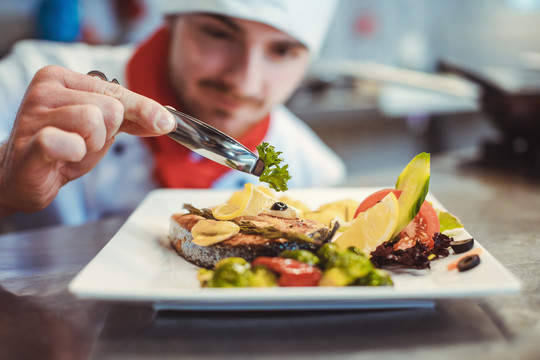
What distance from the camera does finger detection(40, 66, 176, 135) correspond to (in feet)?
2.87

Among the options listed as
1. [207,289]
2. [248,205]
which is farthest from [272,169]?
[207,289]

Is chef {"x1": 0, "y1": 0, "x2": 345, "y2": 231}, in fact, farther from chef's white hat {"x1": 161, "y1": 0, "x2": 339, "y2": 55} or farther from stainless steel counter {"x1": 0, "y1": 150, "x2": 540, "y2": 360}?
stainless steel counter {"x1": 0, "y1": 150, "x2": 540, "y2": 360}

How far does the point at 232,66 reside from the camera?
1700 mm

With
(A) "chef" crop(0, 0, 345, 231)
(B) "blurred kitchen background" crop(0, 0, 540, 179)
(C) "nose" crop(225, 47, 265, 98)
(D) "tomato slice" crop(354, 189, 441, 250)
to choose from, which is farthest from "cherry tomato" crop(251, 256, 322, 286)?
(B) "blurred kitchen background" crop(0, 0, 540, 179)

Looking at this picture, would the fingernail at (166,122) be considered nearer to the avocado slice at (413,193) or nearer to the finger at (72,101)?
the finger at (72,101)

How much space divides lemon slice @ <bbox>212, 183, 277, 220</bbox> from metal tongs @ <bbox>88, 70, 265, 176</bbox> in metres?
0.07

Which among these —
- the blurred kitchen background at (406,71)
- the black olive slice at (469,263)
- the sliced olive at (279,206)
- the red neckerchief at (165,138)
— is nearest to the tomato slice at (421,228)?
the black olive slice at (469,263)

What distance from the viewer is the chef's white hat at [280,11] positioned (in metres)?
1.62

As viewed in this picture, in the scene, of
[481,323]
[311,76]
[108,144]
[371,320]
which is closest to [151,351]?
[371,320]

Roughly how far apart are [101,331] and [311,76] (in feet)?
12.3

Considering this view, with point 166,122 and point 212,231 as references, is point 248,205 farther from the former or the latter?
point 166,122

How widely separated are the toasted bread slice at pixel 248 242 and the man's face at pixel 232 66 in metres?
0.80

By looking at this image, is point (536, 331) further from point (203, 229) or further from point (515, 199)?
point (515, 199)

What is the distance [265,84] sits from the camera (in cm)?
180
